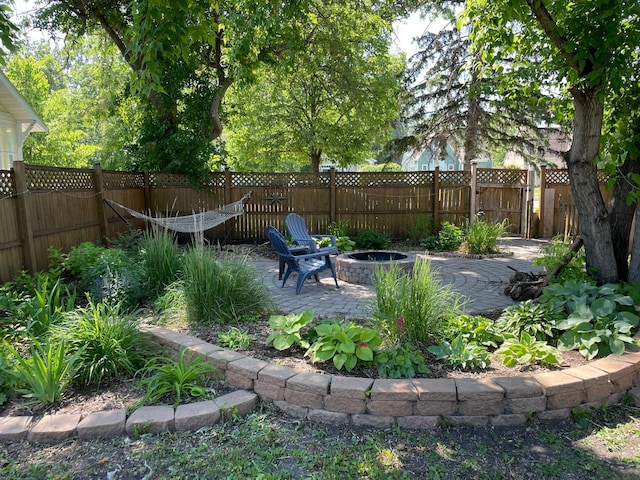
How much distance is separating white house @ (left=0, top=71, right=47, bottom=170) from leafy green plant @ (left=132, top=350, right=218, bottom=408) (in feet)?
26.0

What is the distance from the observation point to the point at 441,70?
11547mm

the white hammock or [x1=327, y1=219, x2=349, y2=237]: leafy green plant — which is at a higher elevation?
the white hammock

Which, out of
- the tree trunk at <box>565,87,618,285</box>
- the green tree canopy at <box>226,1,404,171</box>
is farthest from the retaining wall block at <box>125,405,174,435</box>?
the green tree canopy at <box>226,1,404,171</box>

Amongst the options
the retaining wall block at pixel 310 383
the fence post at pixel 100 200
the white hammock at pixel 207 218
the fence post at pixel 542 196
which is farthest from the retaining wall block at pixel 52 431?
the fence post at pixel 542 196

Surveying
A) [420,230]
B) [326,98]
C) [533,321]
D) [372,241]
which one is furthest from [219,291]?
[326,98]

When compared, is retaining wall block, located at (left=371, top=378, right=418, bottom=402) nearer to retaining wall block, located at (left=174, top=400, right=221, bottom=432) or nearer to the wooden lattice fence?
retaining wall block, located at (left=174, top=400, right=221, bottom=432)

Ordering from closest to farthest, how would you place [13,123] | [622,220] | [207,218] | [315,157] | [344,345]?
[344,345]
[622,220]
[207,218]
[13,123]
[315,157]

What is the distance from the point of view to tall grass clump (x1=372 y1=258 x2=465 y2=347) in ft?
8.82

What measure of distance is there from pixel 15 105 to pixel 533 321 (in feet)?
31.5

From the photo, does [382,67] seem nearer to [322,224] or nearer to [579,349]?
[322,224]

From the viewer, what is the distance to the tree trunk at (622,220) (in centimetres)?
359

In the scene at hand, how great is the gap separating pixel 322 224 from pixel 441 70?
6.36m

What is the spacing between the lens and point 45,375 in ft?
7.32

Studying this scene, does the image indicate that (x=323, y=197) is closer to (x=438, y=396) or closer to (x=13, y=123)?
(x=438, y=396)
